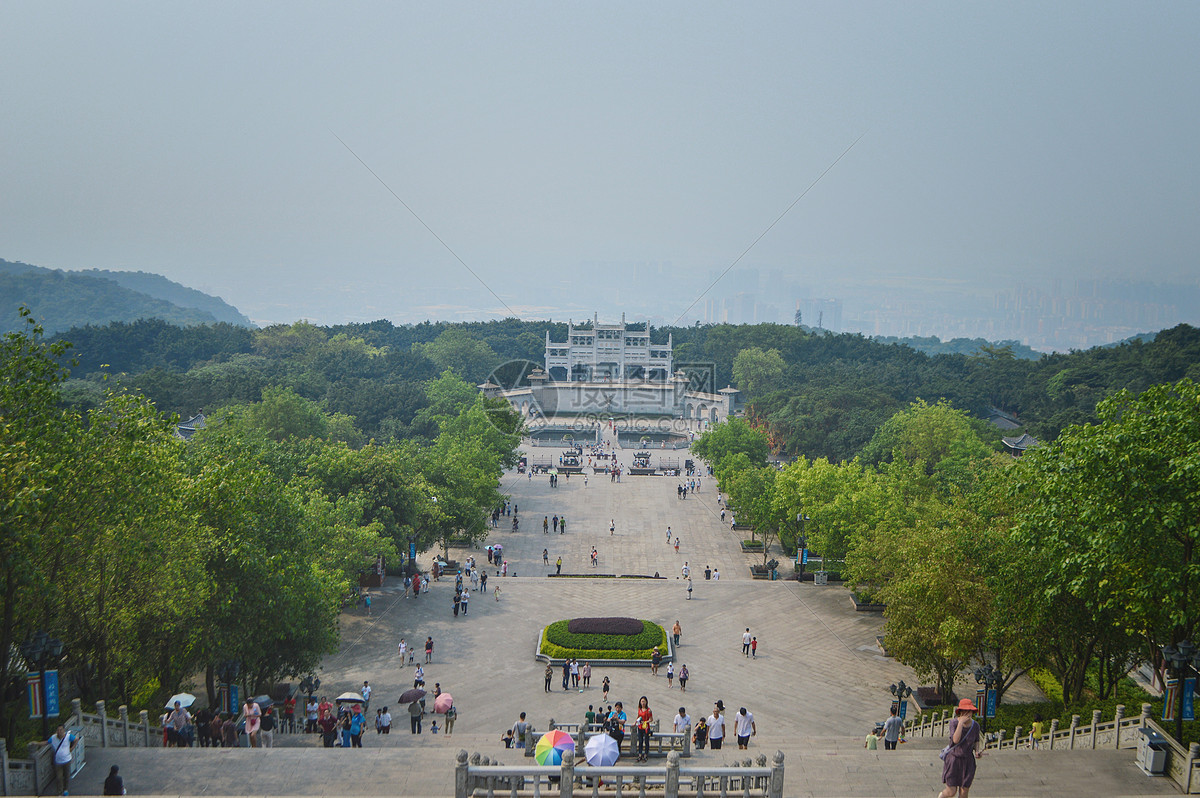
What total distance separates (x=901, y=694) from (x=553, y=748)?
12.0 meters

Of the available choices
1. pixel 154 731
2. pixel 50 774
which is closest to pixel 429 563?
pixel 154 731

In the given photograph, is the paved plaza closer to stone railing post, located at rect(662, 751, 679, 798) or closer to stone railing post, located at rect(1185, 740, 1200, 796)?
stone railing post, located at rect(1185, 740, 1200, 796)

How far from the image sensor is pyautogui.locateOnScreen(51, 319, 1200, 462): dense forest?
60.8 meters

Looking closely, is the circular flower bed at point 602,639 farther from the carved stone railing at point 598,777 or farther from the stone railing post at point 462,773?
the stone railing post at point 462,773

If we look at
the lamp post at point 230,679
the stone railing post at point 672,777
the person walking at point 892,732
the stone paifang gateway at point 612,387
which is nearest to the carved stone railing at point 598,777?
the stone railing post at point 672,777

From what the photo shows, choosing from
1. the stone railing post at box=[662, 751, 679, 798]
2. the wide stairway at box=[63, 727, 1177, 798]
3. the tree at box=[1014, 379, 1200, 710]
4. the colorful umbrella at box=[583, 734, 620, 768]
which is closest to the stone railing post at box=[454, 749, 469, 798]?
the wide stairway at box=[63, 727, 1177, 798]

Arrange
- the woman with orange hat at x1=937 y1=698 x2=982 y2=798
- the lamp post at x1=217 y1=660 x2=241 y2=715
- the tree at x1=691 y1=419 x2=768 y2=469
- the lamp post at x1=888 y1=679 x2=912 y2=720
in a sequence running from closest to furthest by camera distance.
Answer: the woman with orange hat at x1=937 y1=698 x2=982 y2=798
the lamp post at x1=217 y1=660 x2=241 y2=715
the lamp post at x1=888 y1=679 x2=912 y2=720
the tree at x1=691 y1=419 x2=768 y2=469

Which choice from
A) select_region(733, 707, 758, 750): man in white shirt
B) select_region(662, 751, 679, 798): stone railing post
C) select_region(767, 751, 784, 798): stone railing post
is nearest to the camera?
select_region(662, 751, 679, 798): stone railing post

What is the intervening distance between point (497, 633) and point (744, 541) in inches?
672

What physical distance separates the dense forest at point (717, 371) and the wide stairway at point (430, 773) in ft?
102

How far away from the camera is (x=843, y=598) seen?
102 ft

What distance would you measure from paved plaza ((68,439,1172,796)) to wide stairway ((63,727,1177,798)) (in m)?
0.03

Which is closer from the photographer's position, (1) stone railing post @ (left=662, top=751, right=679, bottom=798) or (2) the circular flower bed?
(1) stone railing post @ (left=662, top=751, right=679, bottom=798)

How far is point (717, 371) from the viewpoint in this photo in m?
100
